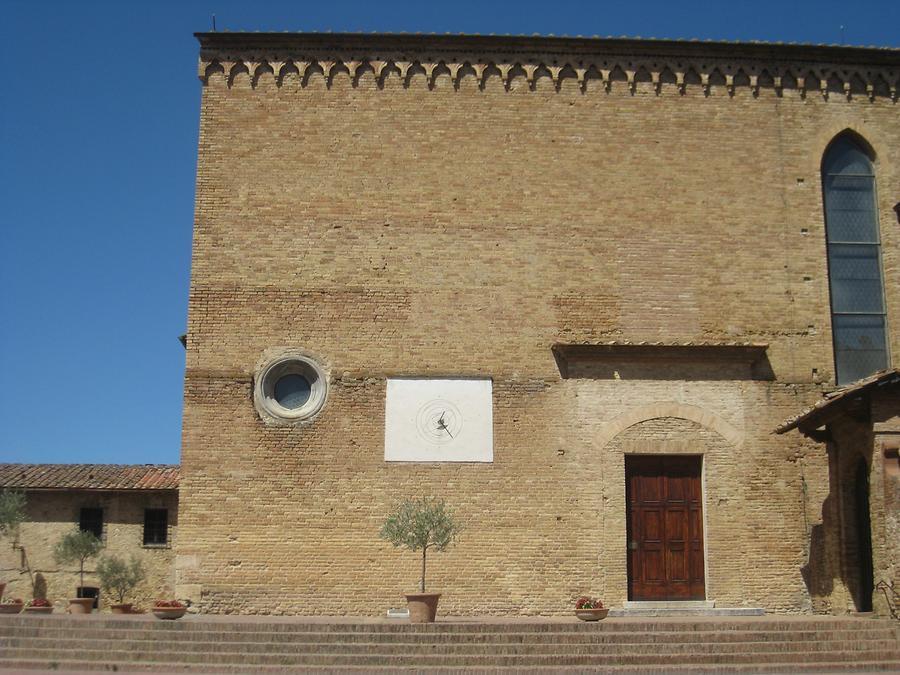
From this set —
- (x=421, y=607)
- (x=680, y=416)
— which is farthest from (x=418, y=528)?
(x=680, y=416)

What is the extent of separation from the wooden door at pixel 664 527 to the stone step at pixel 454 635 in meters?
2.74

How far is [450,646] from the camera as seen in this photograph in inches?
525

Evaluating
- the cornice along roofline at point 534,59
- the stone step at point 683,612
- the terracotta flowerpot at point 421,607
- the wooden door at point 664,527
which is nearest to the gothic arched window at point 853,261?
the cornice along roofline at point 534,59

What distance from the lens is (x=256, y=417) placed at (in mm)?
16859

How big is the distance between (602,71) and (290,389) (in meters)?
7.89

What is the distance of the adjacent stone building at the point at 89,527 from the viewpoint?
962 inches

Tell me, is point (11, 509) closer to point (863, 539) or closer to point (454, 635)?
point (454, 635)

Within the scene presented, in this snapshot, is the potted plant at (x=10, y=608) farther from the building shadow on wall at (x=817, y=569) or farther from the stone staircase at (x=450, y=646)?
the building shadow on wall at (x=817, y=569)

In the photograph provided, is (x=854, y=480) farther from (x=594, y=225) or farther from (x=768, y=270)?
(x=594, y=225)

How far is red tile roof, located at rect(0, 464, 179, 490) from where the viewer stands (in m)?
24.8

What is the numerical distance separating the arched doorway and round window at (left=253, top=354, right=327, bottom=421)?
873 centimetres

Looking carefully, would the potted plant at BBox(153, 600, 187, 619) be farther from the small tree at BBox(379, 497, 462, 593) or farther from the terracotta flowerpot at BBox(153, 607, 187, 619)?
the small tree at BBox(379, 497, 462, 593)

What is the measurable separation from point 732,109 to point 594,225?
339 cm

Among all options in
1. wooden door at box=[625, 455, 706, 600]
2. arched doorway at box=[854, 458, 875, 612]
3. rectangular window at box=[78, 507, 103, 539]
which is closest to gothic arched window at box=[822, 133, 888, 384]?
arched doorway at box=[854, 458, 875, 612]
